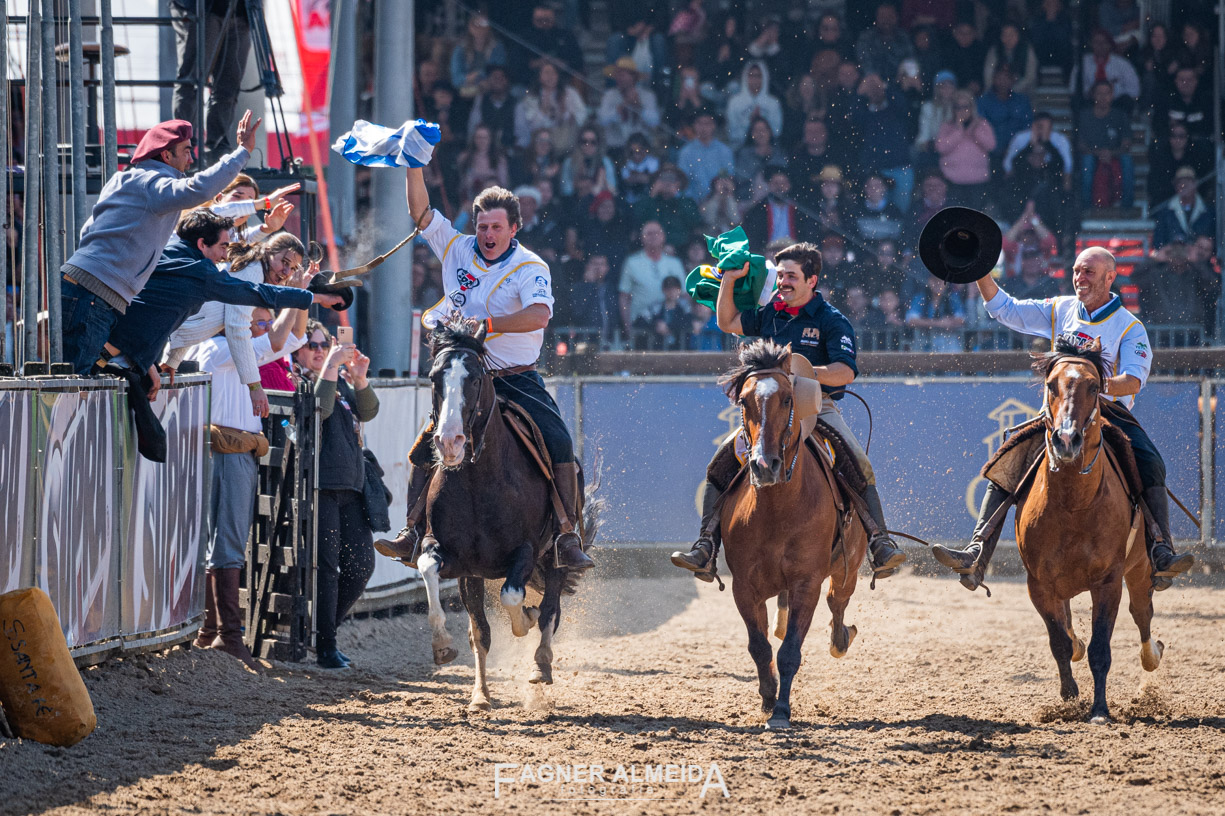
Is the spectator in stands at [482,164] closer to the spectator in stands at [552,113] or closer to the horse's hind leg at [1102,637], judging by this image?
the spectator in stands at [552,113]

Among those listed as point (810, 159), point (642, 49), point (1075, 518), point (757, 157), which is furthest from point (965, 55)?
point (1075, 518)

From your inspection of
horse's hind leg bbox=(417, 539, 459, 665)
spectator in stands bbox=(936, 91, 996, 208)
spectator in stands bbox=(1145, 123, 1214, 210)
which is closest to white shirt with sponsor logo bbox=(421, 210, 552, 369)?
horse's hind leg bbox=(417, 539, 459, 665)

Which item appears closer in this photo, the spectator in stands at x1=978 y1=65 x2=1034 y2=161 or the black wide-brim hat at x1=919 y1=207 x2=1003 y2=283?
the black wide-brim hat at x1=919 y1=207 x2=1003 y2=283

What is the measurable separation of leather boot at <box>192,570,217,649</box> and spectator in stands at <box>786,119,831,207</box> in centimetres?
1063

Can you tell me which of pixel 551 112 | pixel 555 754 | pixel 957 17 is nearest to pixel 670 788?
pixel 555 754

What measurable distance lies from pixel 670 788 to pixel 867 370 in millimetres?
8609

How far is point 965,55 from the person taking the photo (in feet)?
59.7

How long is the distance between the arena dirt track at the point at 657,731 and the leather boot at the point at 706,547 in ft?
2.44

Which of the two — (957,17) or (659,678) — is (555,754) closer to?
(659,678)

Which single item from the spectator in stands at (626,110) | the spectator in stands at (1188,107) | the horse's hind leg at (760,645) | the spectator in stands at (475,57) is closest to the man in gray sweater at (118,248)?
the horse's hind leg at (760,645)

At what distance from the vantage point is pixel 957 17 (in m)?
18.6

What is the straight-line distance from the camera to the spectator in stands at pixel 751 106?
17.9m

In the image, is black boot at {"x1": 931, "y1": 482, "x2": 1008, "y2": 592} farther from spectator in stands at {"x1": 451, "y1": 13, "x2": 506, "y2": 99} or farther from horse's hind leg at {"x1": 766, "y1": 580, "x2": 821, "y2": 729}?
spectator in stands at {"x1": 451, "y1": 13, "x2": 506, "y2": 99}

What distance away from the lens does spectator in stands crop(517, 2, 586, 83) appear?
1870 centimetres
